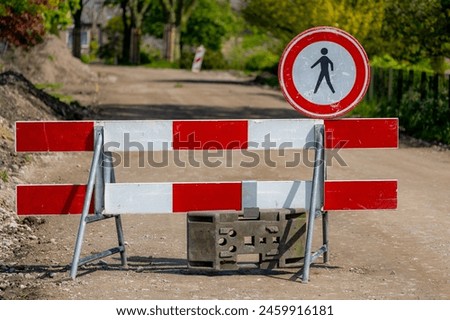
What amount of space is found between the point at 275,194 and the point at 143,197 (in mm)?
1024

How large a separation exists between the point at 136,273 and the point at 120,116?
63.8 ft

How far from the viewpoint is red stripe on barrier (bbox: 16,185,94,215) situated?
9.30m

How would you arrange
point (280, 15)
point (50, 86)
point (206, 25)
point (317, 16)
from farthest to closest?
1. point (206, 25)
2. point (280, 15)
3. point (50, 86)
4. point (317, 16)

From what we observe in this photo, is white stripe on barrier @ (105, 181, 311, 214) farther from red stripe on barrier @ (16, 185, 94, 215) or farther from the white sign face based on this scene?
the white sign face

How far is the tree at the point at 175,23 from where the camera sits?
7775cm

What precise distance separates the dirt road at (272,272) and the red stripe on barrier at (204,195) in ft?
1.79

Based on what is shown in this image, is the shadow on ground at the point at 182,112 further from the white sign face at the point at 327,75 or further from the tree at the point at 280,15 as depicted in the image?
the white sign face at the point at 327,75

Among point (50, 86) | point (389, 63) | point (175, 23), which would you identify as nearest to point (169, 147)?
point (50, 86)

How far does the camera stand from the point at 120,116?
2861 centimetres

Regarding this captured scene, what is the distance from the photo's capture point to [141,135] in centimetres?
918

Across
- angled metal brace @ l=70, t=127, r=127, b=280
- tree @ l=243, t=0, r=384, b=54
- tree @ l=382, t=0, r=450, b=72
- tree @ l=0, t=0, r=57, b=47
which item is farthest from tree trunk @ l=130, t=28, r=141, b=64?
angled metal brace @ l=70, t=127, r=127, b=280

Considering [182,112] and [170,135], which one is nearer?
[170,135]

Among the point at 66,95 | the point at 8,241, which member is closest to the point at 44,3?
the point at 66,95

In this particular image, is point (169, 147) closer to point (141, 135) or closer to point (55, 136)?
point (141, 135)
